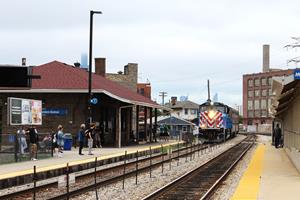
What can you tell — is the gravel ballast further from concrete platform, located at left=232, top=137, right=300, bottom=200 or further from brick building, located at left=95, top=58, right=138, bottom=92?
brick building, located at left=95, top=58, right=138, bottom=92

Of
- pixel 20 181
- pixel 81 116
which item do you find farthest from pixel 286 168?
pixel 81 116

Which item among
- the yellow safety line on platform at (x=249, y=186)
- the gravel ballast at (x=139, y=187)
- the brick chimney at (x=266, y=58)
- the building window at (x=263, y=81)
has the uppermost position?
the brick chimney at (x=266, y=58)

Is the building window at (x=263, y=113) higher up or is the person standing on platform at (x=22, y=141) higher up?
the building window at (x=263, y=113)

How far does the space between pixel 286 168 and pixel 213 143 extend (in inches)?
1024

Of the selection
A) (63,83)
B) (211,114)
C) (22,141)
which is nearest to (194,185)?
(22,141)

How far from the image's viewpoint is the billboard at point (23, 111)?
26125 mm

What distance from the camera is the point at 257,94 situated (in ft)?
468

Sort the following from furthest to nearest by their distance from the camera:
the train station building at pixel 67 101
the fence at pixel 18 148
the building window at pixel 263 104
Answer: the building window at pixel 263 104
the train station building at pixel 67 101
the fence at pixel 18 148

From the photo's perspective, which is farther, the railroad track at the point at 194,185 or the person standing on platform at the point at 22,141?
Result: the person standing on platform at the point at 22,141

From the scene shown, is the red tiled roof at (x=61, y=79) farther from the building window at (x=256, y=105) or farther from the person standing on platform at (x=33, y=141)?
the building window at (x=256, y=105)

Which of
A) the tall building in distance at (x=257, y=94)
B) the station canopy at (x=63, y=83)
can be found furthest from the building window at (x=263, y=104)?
the station canopy at (x=63, y=83)

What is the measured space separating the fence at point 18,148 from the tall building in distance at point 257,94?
115m

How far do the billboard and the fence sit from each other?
145 centimetres

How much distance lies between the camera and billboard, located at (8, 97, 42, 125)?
26.1 m
